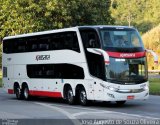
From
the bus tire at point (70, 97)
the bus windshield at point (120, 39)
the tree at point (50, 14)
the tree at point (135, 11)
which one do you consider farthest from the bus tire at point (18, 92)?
the tree at point (135, 11)

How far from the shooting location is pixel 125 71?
75.2 feet

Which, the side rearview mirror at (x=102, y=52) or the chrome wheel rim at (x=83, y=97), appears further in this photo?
Answer: the chrome wheel rim at (x=83, y=97)

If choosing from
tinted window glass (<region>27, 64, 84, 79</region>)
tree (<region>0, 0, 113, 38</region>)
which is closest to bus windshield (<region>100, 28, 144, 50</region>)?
tinted window glass (<region>27, 64, 84, 79</region>)

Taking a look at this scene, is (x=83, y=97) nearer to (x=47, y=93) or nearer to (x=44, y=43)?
(x=47, y=93)

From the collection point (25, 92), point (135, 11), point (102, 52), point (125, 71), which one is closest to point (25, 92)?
point (25, 92)

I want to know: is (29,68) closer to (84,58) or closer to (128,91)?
(84,58)

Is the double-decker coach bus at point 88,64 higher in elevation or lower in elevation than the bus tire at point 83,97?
higher

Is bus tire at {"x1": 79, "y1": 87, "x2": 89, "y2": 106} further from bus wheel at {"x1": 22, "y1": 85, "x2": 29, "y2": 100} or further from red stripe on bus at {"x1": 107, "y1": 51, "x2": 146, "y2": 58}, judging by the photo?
bus wheel at {"x1": 22, "y1": 85, "x2": 29, "y2": 100}

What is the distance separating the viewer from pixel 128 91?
22703mm

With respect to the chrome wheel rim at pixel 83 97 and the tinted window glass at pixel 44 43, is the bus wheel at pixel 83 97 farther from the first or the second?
the tinted window glass at pixel 44 43

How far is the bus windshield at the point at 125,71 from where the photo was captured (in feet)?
74.5

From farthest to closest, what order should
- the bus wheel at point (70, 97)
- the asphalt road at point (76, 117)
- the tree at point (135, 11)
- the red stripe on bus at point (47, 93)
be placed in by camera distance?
the tree at point (135, 11), the red stripe on bus at point (47, 93), the bus wheel at point (70, 97), the asphalt road at point (76, 117)

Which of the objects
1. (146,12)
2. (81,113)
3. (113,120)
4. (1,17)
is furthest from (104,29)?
(146,12)

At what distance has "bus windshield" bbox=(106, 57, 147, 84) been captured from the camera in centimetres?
2272
